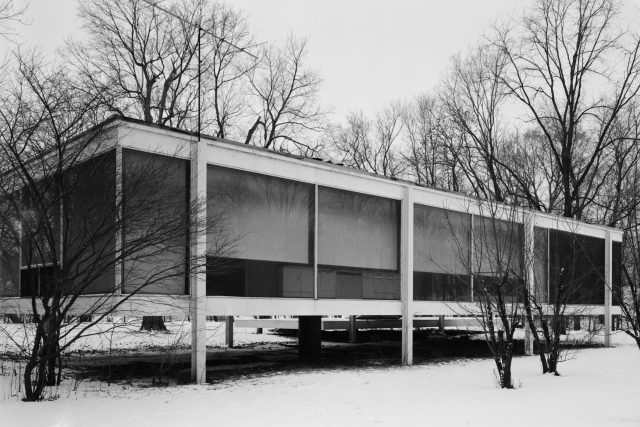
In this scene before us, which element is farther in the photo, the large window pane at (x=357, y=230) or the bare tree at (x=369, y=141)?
the bare tree at (x=369, y=141)

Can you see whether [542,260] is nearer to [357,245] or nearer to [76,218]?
[357,245]

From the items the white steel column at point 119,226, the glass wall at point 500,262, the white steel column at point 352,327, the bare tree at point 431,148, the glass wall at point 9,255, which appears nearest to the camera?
the white steel column at point 119,226

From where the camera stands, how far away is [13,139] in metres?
10.1

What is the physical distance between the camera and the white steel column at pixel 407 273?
15375 millimetres

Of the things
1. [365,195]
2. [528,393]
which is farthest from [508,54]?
[528,393]

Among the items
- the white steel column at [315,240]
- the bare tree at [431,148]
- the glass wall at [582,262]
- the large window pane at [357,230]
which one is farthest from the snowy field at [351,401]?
the bare tree at [431,148]

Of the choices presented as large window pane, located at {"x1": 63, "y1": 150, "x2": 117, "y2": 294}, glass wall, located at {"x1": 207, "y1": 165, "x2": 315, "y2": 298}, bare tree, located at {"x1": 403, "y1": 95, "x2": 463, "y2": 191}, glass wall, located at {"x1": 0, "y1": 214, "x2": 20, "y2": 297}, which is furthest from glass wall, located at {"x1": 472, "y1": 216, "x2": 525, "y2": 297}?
bare tree, located at {"x1": 403, "y1": 95, "x2": 463, "y2": 191}

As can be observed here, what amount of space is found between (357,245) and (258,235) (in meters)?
2.91

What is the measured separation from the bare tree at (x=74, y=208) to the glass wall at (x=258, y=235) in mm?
988

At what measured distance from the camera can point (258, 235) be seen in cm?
1293

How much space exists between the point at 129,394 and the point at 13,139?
14.0ft

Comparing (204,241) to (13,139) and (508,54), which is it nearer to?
(13,139)

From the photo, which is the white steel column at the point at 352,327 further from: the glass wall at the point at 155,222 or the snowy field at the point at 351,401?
the glass wall at the point at 155,222

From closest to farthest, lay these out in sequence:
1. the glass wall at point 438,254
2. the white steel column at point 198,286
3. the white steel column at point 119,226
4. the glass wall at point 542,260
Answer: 1. the white steel column at point 119,226
2. the white steel column at point 198,286
3. the glass wall at point 438,254
4. the glass wall at point 542,260
